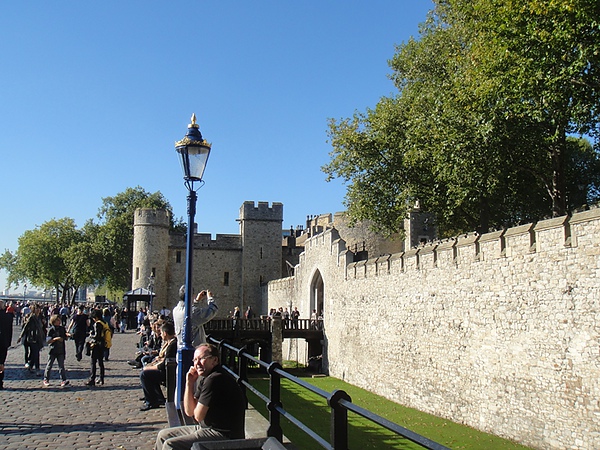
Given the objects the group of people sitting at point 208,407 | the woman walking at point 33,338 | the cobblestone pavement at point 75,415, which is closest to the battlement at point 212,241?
the woman walking at point 33,338

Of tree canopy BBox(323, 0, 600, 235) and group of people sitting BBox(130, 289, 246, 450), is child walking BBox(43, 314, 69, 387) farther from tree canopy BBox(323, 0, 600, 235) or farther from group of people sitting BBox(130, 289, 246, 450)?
tree canopy BBox(323, 0, 600, 235)

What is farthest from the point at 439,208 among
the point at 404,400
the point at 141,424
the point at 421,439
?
the point at 421,439

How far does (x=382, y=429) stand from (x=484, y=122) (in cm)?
920

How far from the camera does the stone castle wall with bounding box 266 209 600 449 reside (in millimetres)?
11883

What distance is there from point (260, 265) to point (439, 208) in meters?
24.2

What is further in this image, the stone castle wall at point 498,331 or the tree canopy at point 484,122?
the tree canopy at point 484,122

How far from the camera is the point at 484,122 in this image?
17.8 metres

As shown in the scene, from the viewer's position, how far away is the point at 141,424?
778 centimetres

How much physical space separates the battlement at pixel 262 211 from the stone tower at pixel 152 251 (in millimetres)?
6010

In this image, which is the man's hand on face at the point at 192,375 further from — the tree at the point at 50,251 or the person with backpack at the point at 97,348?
the tree at the point at 50,251

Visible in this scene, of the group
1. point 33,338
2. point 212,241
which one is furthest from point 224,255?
point 33,338

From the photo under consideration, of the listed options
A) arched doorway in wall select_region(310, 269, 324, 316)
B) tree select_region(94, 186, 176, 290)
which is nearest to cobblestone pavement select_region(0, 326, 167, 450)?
arched doorway in wall select_region(310, 269, 324, 316)

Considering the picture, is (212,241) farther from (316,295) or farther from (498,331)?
(498,331)

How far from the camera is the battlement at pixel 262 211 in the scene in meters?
46.6
